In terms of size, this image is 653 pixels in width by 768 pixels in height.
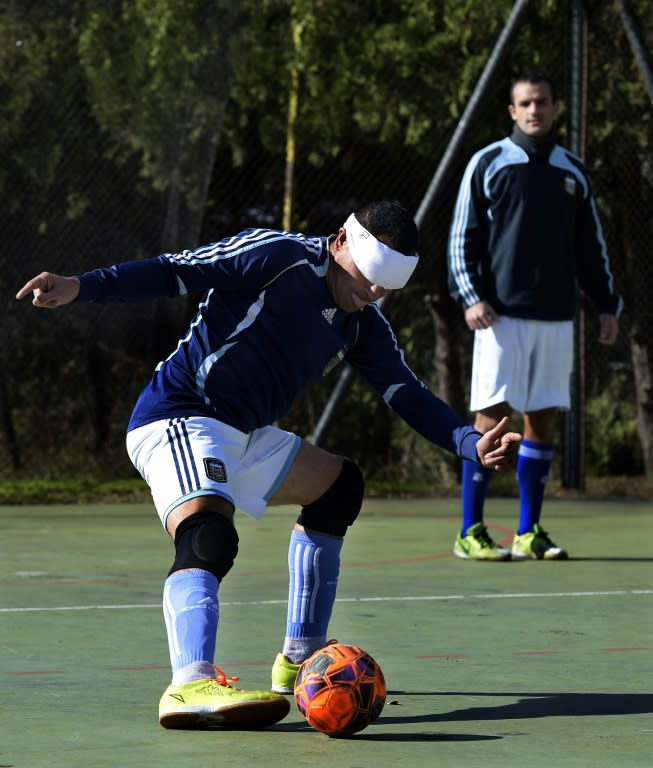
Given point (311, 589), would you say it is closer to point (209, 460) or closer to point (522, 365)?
point (209, 460)

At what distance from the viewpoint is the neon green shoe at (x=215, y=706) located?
3.92 m

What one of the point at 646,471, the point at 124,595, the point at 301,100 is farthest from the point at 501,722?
the point at 646,471

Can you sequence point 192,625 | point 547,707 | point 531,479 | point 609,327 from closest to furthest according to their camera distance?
1. point 192,625
2. point 547,707
3. point 531,479
4. point 609,327

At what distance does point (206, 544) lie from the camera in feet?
13.7

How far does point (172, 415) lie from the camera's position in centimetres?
451

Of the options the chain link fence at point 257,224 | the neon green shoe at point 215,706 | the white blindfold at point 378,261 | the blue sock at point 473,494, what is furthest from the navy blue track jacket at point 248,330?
the chain link fence at point 257,224

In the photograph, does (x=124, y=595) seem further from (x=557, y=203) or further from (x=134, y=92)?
(x=134, y=92)

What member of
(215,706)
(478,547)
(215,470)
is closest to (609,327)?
(478,547)

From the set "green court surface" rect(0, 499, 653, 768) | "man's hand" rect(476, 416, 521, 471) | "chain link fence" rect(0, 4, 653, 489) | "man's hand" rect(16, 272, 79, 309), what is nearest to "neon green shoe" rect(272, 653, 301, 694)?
"green court surface" rect(0, 499, 653, 768)

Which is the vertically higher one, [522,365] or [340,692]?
[522,365]

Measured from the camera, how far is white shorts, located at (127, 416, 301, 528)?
4.33 m

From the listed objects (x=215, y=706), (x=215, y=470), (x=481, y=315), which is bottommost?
(x=215, y=706)

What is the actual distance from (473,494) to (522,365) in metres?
0.67

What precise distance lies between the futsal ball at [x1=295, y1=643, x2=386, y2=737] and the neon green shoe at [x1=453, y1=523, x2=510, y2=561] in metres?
3.72
